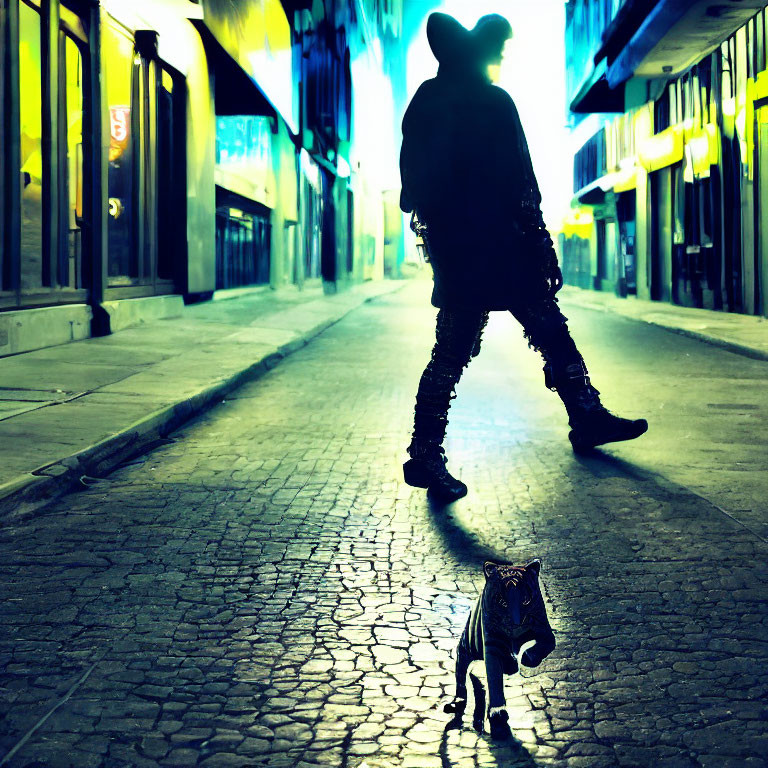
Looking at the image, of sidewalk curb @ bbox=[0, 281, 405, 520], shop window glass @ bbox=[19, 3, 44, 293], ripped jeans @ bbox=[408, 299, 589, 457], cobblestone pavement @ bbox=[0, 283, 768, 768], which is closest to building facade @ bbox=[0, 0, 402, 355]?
shop window glass @ bbox=[19, 3, 44, 293]

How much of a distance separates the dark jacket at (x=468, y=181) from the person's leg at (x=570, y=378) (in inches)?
10.3

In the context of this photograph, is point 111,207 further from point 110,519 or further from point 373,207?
point 373,207

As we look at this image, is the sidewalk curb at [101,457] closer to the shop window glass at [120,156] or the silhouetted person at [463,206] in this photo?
the silhouetted person at [463,206]

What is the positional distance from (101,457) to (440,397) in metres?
1.88

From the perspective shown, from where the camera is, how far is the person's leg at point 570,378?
5.59 metres

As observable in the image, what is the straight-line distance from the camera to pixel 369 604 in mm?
3477

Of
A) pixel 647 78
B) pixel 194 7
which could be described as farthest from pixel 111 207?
pixel 647 78

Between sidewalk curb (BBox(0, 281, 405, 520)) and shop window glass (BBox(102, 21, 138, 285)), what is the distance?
516 centimetres

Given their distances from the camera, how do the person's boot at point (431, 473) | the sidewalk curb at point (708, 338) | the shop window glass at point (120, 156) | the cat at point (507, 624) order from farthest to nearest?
the shop window glass at point (120, 156) < the sidewalk curb at point (708, 338) < the person's boot at point (431, 473) < the cat at point (507, 624)

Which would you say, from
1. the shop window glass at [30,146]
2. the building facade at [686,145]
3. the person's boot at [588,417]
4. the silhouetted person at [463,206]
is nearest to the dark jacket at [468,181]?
the silhouetted person at [463,206]

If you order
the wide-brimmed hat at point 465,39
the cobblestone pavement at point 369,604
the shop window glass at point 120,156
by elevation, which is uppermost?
the shop window glass at point 120,156

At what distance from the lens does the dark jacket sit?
5.16 meters

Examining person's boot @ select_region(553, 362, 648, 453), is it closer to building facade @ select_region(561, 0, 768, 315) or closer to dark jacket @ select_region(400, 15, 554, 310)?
dark jacket @ select_region(400, 15, 554, 310)

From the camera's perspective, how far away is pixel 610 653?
3.04 metres
